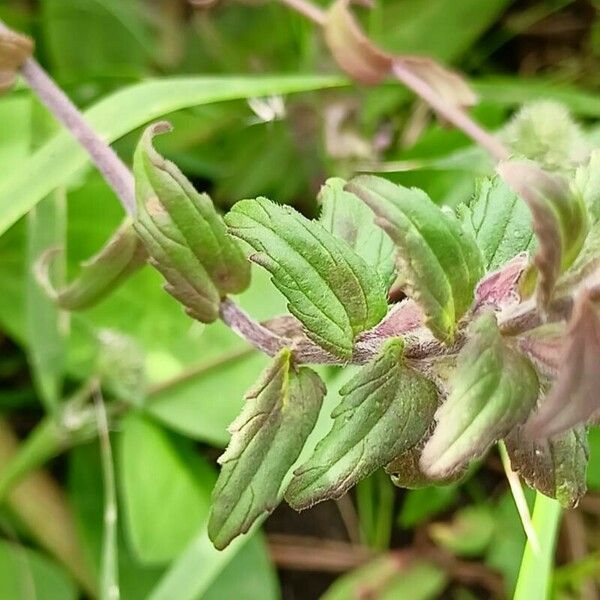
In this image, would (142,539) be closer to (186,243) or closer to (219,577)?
(219,577)

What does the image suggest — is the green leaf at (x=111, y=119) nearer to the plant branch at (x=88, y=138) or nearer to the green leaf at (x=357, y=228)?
the plant branch at (x=88, y=138)

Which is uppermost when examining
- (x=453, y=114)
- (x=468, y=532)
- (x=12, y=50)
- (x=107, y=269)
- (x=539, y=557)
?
(x=12, y=50)

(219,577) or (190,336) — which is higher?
(190,336)

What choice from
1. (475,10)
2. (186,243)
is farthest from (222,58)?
(186,243)

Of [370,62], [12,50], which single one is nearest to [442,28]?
[370,62]

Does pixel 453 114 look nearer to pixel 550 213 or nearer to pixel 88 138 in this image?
pixel 88 138

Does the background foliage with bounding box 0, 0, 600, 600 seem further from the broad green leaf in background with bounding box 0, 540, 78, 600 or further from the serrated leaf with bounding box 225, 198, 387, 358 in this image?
the serrated leaf with bounding box 225, 198, 387, 358

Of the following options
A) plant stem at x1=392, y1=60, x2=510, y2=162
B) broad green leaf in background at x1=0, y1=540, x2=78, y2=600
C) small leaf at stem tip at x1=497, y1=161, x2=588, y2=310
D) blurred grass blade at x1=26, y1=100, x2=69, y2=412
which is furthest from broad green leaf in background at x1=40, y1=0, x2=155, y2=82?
small leaf at stem tip at x1=497, y1=161, x2=588, y2=310
